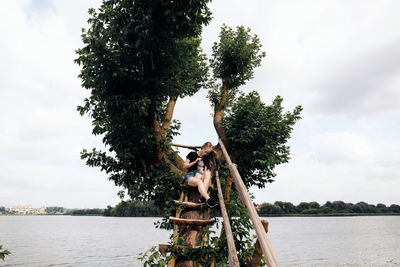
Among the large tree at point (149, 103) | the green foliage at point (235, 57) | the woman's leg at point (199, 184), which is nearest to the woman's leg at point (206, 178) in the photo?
the woman's leg at point (199, 184)

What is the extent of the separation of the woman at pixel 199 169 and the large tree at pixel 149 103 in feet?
6.63

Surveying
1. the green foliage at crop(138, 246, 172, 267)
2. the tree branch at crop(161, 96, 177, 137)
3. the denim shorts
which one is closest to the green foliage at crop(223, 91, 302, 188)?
the tree branch at crop(161, 96, 177, 137)

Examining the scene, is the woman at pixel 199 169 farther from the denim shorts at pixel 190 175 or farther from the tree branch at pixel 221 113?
the tree branch at pixel 221 113

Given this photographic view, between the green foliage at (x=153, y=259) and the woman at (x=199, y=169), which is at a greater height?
the woman at (x=199, y=169)

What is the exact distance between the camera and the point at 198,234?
6.50 m

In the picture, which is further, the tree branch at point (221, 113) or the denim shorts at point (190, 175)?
the tree branch at point (221, 113)

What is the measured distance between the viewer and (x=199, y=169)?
26.3ft

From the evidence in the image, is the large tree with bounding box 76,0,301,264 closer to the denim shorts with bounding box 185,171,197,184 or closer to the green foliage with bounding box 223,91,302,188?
the green foliage with bounding box 223,91,302,188

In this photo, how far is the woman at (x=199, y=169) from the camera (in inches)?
299

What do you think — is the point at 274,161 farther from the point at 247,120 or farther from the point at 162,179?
the point at 162,179

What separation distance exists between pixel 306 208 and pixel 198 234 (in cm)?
16780

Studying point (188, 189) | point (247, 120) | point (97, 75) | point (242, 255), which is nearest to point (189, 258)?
point (188, 189)

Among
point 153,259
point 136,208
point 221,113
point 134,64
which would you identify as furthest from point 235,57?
point 136,208

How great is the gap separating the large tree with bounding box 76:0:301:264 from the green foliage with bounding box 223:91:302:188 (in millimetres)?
46
